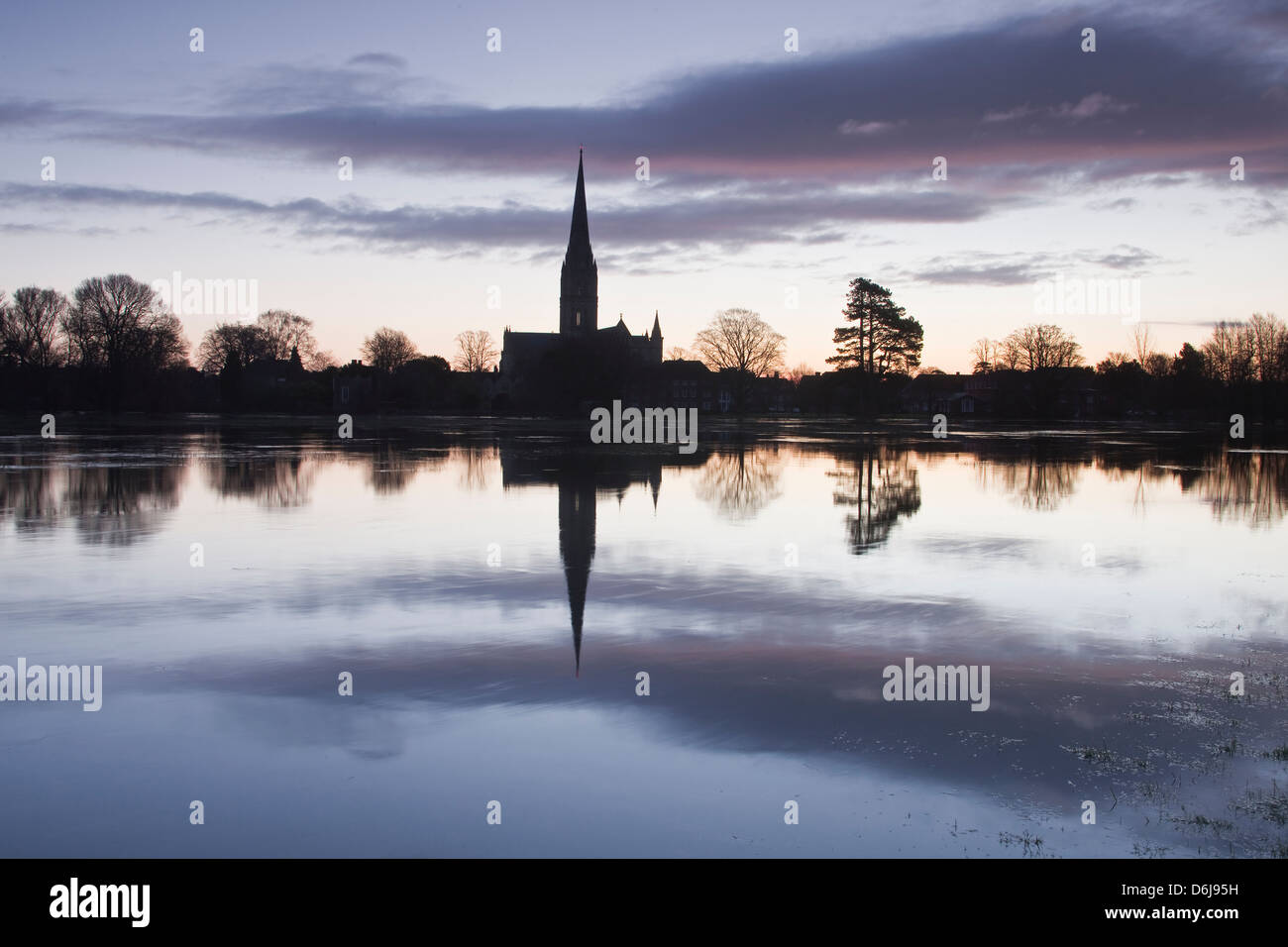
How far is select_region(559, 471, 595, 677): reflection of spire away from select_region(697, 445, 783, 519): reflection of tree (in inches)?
118

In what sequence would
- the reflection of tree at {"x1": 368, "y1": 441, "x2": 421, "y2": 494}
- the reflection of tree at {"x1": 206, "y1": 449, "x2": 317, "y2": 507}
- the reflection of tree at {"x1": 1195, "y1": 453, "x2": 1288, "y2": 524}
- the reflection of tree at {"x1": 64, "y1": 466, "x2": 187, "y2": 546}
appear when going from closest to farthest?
the reflection of tree at {"x1": 64, "y1": 466, "x2": 187, "y2": 546} → the reflection of tree at {"x1": 1195, "y1": 453, "x2": 1288, "y2": 524} → the reflection of tree at {"x1": 206, "y1": 449, "x2": 317, "y2": 507} → the reflection of tree at {"x1": 368, "y1": 441, "x2": 421, "y2": 494}

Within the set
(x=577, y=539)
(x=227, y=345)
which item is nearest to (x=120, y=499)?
(x=577, y=539)

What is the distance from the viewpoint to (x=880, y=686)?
9.10m

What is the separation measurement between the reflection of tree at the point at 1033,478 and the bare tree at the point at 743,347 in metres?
85.7

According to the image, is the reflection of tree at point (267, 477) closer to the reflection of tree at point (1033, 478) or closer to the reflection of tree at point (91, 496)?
the reflection of tree at point (91, 496)

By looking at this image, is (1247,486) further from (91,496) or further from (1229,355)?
(1229,355)

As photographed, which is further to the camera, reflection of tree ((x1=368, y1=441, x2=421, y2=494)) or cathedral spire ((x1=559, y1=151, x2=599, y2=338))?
cathedral spire ((x1=559, y1=151, x2=599, y2=338))

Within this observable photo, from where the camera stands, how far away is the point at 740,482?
2947cm

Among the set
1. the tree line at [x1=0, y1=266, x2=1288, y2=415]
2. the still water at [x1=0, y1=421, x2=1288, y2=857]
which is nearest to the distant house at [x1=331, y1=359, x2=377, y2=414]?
the tree line at [x1=0, y1=266, x2=1288, y2=415]

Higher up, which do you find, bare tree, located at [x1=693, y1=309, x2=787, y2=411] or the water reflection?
bare tree, located at [x1=693, y1=309, x2=787, y2=411]

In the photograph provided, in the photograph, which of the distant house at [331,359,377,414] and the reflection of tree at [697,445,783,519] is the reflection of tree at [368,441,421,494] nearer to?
the reflection of tree at [697,445,783,519]

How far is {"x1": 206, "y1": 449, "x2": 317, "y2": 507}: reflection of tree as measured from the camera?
78.2 feet

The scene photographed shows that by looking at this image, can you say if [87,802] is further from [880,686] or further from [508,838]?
[880,686]

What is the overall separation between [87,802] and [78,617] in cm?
567
